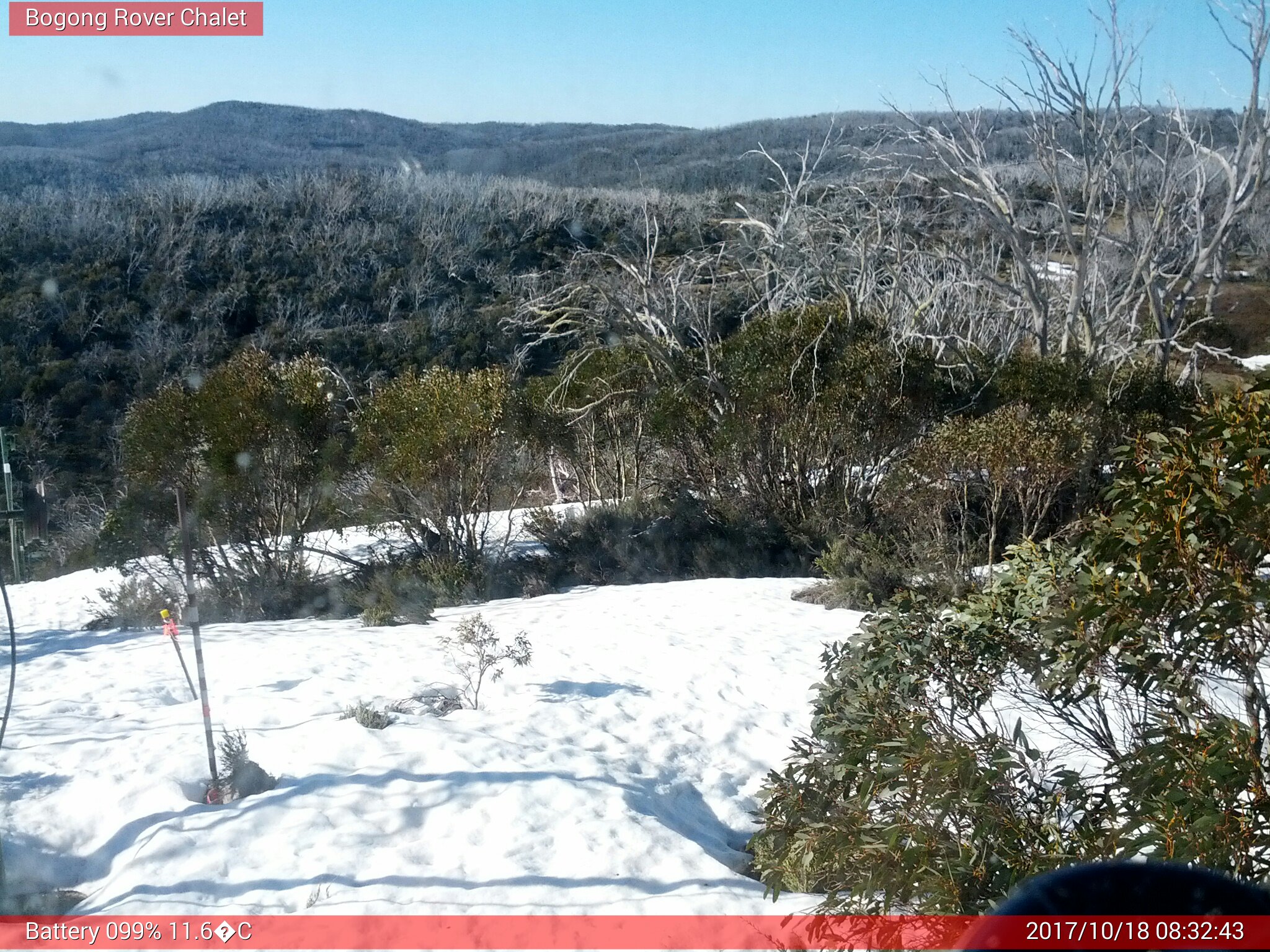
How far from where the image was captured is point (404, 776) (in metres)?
4.36

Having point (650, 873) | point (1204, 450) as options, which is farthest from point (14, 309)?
point (1204, 450)

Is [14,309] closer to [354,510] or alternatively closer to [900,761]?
[354,510]

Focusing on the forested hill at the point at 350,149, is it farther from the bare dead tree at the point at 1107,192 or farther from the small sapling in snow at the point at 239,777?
the small sapling in snow at the point at 239,777

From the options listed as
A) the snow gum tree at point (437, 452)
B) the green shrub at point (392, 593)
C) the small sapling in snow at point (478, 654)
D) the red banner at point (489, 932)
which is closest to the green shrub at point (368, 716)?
the small sapling in snow at point (478, 654)

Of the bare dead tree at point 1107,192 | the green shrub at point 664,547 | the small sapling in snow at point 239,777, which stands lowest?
the green shrub at point 664,547

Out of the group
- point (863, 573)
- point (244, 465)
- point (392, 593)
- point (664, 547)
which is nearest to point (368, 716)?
point (392, 593)

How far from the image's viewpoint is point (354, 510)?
1084 cm

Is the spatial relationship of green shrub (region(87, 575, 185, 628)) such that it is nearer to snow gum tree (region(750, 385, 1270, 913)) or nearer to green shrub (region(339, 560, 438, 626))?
green shrub (region(339, 560, 438, 626))

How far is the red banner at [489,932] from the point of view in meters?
3.00

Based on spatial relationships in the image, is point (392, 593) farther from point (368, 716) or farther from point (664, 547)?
point (368, 716)

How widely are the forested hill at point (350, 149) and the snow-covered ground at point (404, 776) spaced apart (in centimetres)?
3496

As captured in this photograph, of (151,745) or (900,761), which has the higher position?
(900,761)

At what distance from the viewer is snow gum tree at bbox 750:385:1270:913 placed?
94.4 inches

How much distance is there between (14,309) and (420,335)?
36.1ft
